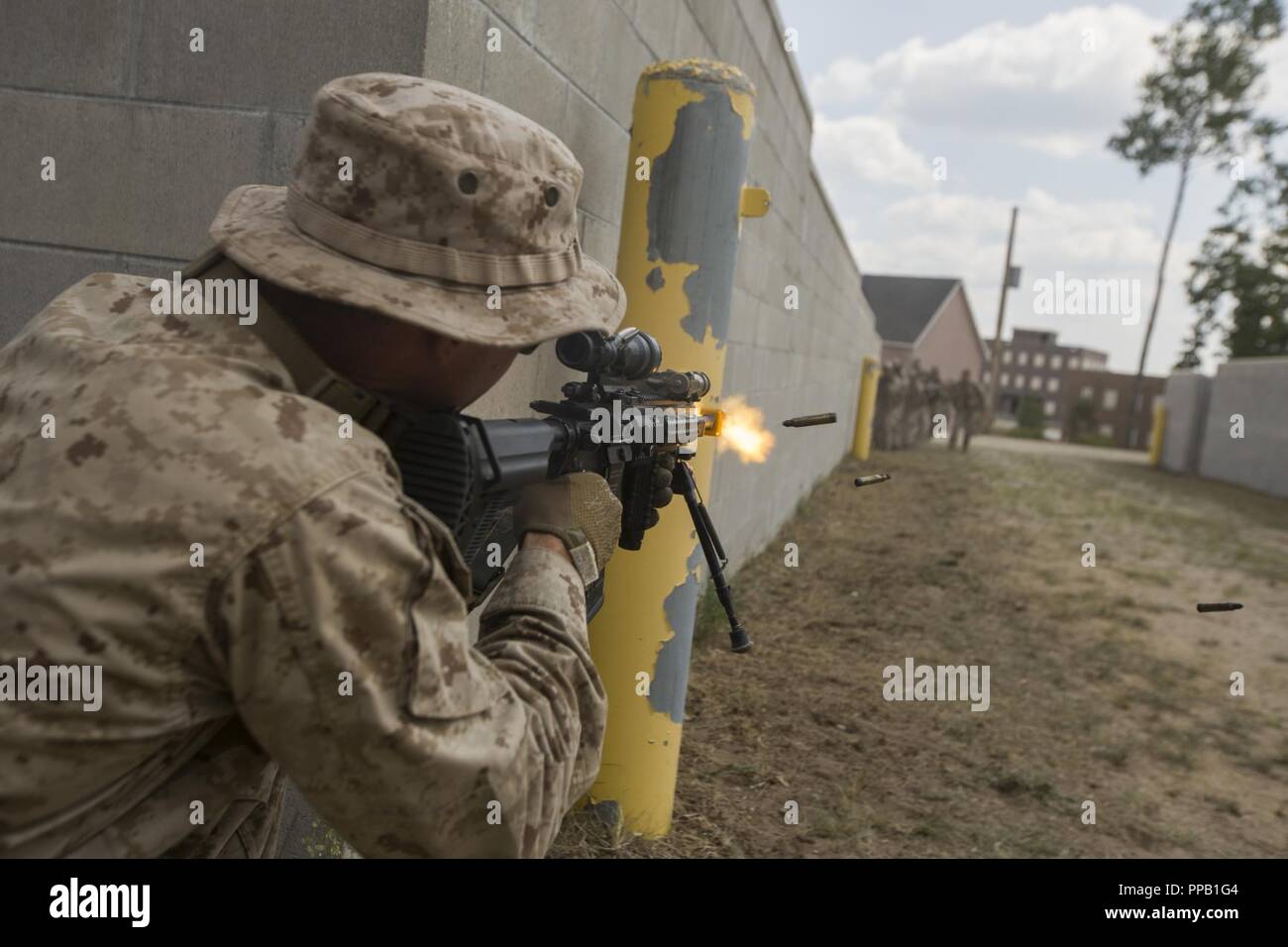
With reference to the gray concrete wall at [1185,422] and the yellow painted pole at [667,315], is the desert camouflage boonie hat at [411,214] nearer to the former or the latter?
the yellow painted pole at [667,315]

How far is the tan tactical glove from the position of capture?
5.82 feet

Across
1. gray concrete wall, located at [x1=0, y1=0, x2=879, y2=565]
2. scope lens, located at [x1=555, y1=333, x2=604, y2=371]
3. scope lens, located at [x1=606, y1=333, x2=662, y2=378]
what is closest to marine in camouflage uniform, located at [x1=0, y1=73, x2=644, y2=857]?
scope lens, located at [x1=555, y1=333, x2=604, y2=371]

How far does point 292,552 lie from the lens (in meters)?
1.09

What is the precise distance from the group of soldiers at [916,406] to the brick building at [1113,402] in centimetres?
2087

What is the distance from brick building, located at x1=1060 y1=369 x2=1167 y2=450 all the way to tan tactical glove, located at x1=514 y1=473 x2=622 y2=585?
150ft

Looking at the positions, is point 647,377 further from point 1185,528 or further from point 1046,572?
point 1185,528

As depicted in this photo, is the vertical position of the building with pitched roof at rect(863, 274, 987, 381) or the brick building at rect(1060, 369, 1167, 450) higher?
the building with pitched roof at rect(863, 274, 987, 381)

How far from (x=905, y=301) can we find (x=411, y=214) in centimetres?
5897

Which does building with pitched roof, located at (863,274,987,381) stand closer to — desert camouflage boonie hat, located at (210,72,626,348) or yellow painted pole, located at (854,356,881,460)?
yellow painted pole, located at (854,356,881,460)

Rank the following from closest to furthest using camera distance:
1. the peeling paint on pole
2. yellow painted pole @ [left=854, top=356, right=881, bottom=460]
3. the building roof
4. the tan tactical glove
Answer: the tan tactical glove
the peeling paint on pole
yellow painted pole @ [left=854, top=356, right=881, bottom=460]
the building roof

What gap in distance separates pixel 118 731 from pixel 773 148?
6.13 meters

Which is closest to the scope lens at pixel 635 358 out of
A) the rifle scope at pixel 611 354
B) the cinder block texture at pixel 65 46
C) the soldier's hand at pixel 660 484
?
the rifle scope at pixel 611 354
